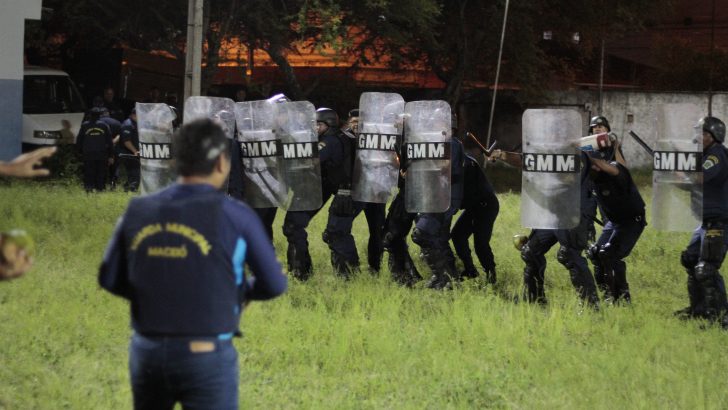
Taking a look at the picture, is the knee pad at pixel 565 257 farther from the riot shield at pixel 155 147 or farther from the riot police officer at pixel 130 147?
the riot police officer at pixel 130 147

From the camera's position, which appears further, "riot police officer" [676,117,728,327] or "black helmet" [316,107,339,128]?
"black helmet" [316,107,339,128]

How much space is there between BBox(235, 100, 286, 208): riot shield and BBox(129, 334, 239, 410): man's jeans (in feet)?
22.4

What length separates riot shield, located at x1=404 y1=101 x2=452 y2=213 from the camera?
1061cm

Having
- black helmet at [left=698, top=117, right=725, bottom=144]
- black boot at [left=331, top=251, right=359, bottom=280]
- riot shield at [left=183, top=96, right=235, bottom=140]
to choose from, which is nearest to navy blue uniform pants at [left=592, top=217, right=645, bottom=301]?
Result: black helmet at [left=698, top=117, right=725, bottom=144]

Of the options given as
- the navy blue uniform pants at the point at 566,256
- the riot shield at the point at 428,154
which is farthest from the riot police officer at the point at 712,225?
the riot shield at the point at 428,154

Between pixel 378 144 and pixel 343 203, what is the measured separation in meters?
0.81

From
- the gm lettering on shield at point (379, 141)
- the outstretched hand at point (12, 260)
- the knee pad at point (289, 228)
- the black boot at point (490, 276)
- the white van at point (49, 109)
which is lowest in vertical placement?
the black boot at point (490, 276)

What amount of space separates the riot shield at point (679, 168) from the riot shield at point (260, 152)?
3610 mm

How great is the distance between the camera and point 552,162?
9688mm

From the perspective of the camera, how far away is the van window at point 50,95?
77.3ft

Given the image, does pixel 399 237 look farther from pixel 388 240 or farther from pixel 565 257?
pixel 565 257

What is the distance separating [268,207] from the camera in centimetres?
1132

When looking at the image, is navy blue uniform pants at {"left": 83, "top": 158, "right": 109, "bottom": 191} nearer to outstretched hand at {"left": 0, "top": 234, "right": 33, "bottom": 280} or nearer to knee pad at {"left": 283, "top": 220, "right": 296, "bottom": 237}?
knee pad at {"left": 283, "top": 220, "right": 296, "bottom": 237}

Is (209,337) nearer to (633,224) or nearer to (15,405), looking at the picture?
(15,405)
